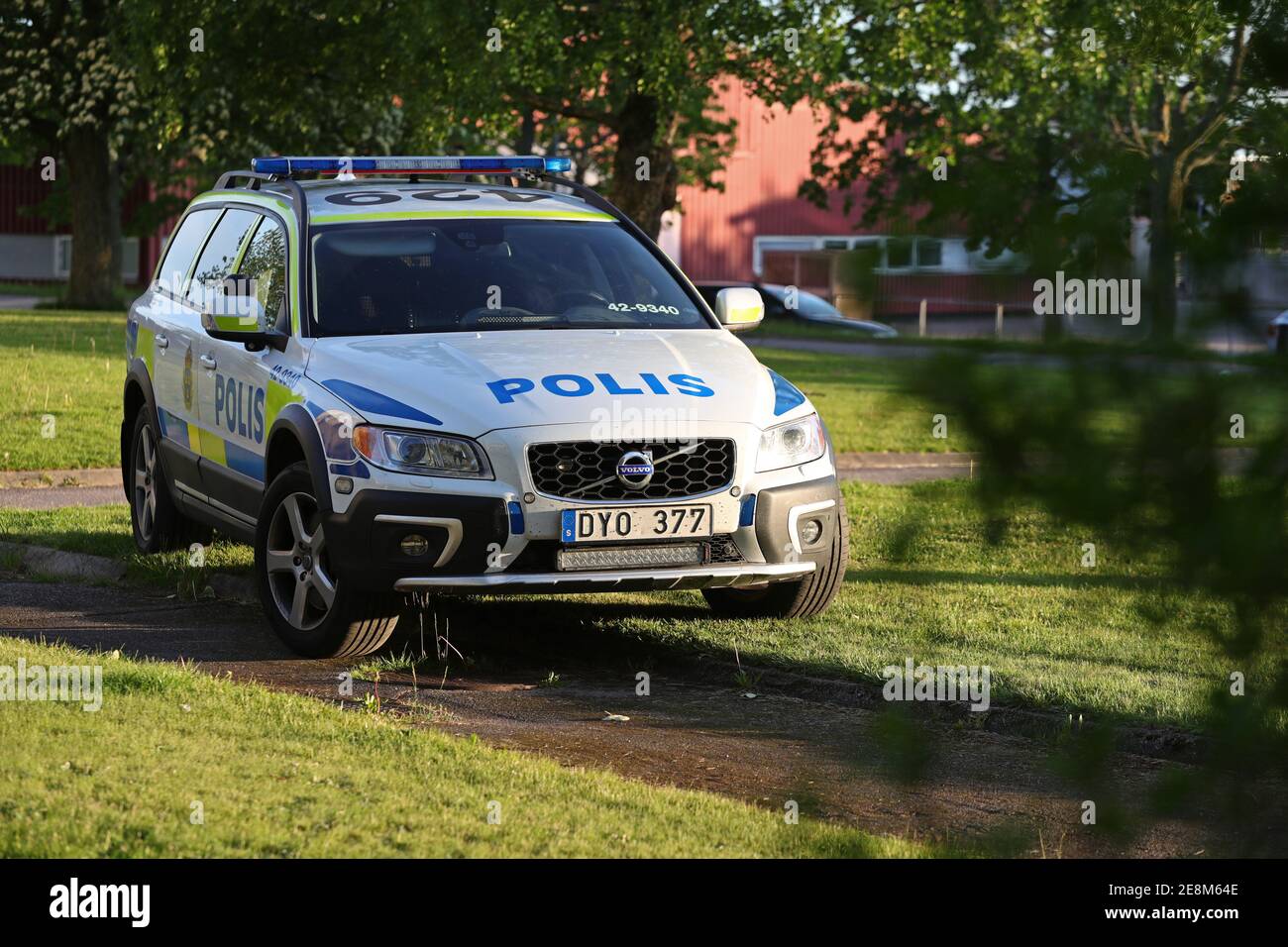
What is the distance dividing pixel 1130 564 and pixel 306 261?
6.35m

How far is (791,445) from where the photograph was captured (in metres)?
7.75

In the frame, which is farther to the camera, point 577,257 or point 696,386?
point 577,257

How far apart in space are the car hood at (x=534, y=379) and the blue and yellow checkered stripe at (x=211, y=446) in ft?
2.38

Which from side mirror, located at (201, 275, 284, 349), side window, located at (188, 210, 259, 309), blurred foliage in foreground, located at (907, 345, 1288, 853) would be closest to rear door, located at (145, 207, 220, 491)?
side window, located at (188, 210, 259, 309)

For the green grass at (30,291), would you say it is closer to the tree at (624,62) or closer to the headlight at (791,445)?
the tree at (624,62)

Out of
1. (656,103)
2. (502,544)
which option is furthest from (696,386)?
(656,103)

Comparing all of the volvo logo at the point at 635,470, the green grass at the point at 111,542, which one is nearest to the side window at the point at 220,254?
the green grass at the point at 111,542

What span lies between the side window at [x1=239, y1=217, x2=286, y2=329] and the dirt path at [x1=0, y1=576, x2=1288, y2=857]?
57.4 inches

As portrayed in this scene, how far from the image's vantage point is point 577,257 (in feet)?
28.9

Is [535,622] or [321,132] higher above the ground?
→ [321,132]

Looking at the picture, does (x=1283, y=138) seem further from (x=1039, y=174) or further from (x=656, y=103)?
(x=656, y=103)

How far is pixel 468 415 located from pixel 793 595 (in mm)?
1947

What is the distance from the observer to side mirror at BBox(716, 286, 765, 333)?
8711 millimetres
